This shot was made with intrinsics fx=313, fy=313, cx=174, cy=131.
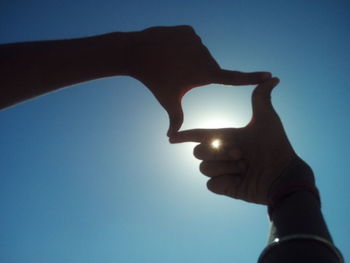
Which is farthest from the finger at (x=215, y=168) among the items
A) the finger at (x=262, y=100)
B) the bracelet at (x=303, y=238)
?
the bracelet at (x=303, y=238)

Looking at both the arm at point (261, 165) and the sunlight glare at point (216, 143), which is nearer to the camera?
the arm at point (261, 165)

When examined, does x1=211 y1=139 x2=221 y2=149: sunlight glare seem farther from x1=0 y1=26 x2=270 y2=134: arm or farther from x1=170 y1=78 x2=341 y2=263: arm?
x1=0 y1=26 x2=270 y2=134: arm

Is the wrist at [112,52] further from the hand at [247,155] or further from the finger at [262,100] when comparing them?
the finger at [262,100]

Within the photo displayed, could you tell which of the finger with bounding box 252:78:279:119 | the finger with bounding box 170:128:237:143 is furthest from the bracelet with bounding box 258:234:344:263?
the finger with bounding box 252:78:279:119

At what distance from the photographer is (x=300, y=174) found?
1950mm

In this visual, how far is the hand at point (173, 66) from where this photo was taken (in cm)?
264

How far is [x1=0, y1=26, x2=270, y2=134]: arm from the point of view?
2312 mm

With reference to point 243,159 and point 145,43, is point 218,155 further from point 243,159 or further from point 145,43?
point 145,43

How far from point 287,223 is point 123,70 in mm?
1886

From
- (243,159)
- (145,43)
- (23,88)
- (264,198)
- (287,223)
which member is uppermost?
(145,43)

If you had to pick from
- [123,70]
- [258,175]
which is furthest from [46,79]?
[258,175]

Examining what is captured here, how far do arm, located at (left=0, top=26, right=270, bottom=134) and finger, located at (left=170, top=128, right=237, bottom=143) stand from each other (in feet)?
0.36

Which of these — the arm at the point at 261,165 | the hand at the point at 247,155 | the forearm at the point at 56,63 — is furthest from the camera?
the hand at the point at 247,155

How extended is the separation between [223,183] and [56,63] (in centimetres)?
Answer: 152
